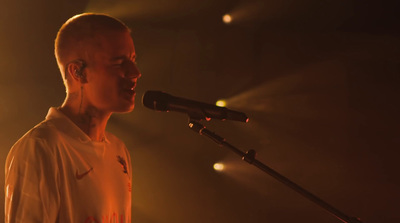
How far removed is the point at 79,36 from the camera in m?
1.49

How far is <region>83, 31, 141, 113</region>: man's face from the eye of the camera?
1468mm

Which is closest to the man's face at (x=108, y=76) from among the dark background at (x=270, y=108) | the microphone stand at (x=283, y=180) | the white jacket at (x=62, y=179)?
the white jacket at (x=62, y=179)

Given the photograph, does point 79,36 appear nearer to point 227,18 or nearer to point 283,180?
point 283,180

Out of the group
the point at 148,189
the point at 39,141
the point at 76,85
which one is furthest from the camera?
the point at 148,189

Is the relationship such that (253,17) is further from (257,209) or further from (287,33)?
(257,209)

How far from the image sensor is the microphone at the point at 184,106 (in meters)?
1.34

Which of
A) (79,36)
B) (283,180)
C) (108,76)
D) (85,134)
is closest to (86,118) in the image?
(85,134)

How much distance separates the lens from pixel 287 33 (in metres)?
3.25

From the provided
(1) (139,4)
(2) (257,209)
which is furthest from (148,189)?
(1) (139,4)

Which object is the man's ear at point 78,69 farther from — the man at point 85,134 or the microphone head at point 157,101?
the microphone head at point 157,101

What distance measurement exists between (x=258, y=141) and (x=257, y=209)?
566 mm

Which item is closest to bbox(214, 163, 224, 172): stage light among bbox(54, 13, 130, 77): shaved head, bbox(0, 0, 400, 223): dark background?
bbox(0, 0, 400, 223): dark background

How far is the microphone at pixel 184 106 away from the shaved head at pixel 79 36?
35 cm

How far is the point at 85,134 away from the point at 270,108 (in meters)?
2.01
